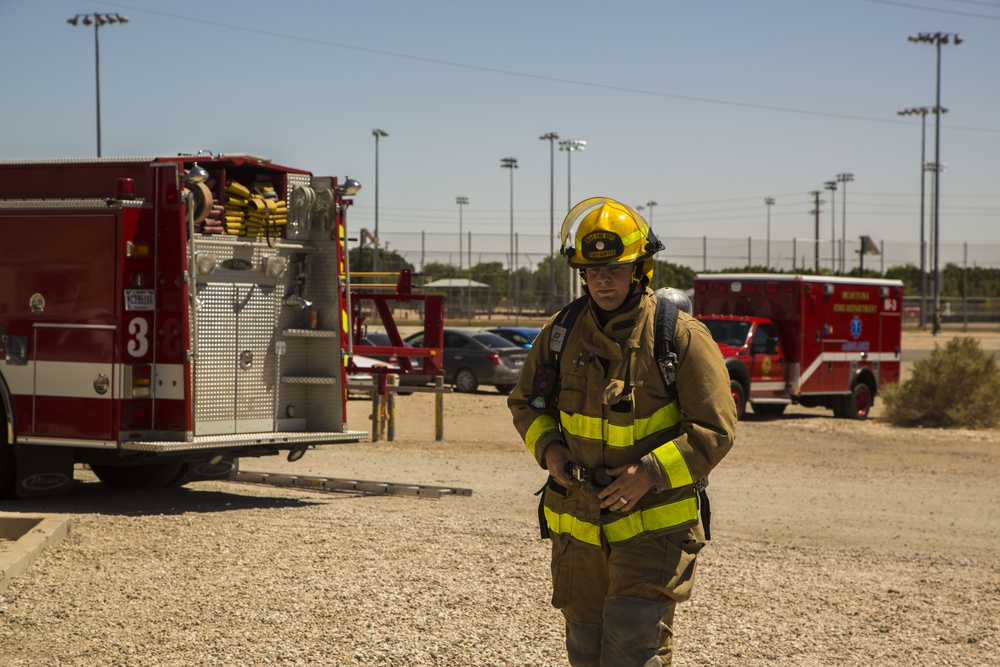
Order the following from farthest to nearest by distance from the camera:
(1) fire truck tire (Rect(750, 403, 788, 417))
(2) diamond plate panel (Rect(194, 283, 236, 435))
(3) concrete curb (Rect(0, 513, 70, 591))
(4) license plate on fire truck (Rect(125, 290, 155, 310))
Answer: (1) fire truck tire (Rect(750, 403, 788, 417))
(2) diamond plate panel (Rect(194, 283, 236, 435))
(4) license plate on fire truck (Rect(125, 290, 155, 310))
(3) concrete curb (Rect(0, 513, 70, 591))

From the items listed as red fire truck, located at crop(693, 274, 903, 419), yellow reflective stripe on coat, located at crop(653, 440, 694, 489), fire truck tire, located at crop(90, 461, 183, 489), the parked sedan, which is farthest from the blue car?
yellow reflective stripe on coat, located at crop(653, 440, 694, 489)

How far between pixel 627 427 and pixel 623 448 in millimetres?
72

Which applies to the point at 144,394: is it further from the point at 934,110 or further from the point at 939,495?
the point at 934,110

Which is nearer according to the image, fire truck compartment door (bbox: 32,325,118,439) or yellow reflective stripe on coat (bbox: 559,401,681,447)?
yellow reflective stripe on coat (bbox: 559,401,681,447)

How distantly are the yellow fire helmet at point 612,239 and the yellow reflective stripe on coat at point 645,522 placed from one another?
0.83 meters

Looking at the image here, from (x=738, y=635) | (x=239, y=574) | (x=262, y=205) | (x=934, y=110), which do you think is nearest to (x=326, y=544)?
(x=239, y=574)

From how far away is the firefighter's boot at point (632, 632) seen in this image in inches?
149

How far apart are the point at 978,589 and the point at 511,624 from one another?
311 cm

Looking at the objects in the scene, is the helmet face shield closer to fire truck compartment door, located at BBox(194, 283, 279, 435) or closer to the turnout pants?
the turnout pants

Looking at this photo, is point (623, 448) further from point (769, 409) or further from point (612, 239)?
point (769, 409)

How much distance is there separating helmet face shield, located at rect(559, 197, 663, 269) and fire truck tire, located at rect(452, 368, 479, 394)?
68.8 ft

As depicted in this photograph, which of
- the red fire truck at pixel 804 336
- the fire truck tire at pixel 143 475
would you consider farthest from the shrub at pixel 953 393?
the fire truck tire at pixel 143 475

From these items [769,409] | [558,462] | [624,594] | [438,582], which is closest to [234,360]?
[438,582]

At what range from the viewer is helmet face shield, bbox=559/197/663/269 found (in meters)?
3.99
